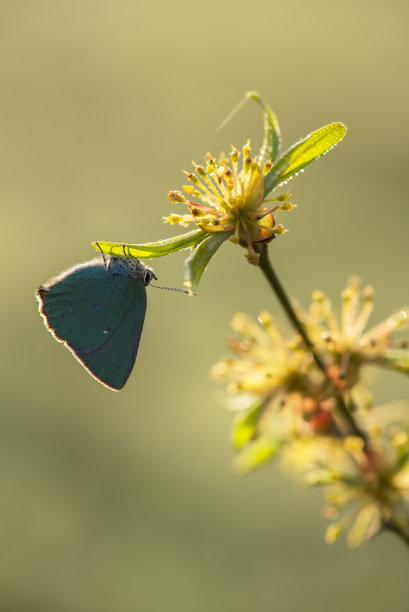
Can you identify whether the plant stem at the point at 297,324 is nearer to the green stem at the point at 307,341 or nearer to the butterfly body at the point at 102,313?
the green stem at the point at 307,341

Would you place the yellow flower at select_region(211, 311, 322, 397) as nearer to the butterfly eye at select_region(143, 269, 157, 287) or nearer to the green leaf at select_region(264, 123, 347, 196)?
the butterfly eye at select_region(143, 269, 157, 287)

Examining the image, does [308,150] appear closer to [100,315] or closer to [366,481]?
[100,315]

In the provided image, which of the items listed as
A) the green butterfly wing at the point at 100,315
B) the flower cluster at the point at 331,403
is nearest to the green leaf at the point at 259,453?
the flower cluster at the point at 331,403

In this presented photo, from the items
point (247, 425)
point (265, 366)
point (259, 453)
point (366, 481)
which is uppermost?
point (265, 366)

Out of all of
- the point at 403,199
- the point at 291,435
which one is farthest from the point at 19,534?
the point at 403,199

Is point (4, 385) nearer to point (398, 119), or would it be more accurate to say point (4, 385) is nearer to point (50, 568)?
point (50, 568)

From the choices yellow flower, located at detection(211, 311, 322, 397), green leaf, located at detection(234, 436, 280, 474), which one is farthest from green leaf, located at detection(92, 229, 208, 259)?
green leaf, located at detection(234, 436, 280, 474)

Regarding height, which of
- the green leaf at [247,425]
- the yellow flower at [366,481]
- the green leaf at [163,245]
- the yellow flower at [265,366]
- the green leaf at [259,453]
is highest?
the green leaf at [163,245]

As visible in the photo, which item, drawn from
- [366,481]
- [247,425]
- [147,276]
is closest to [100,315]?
[147,276]
